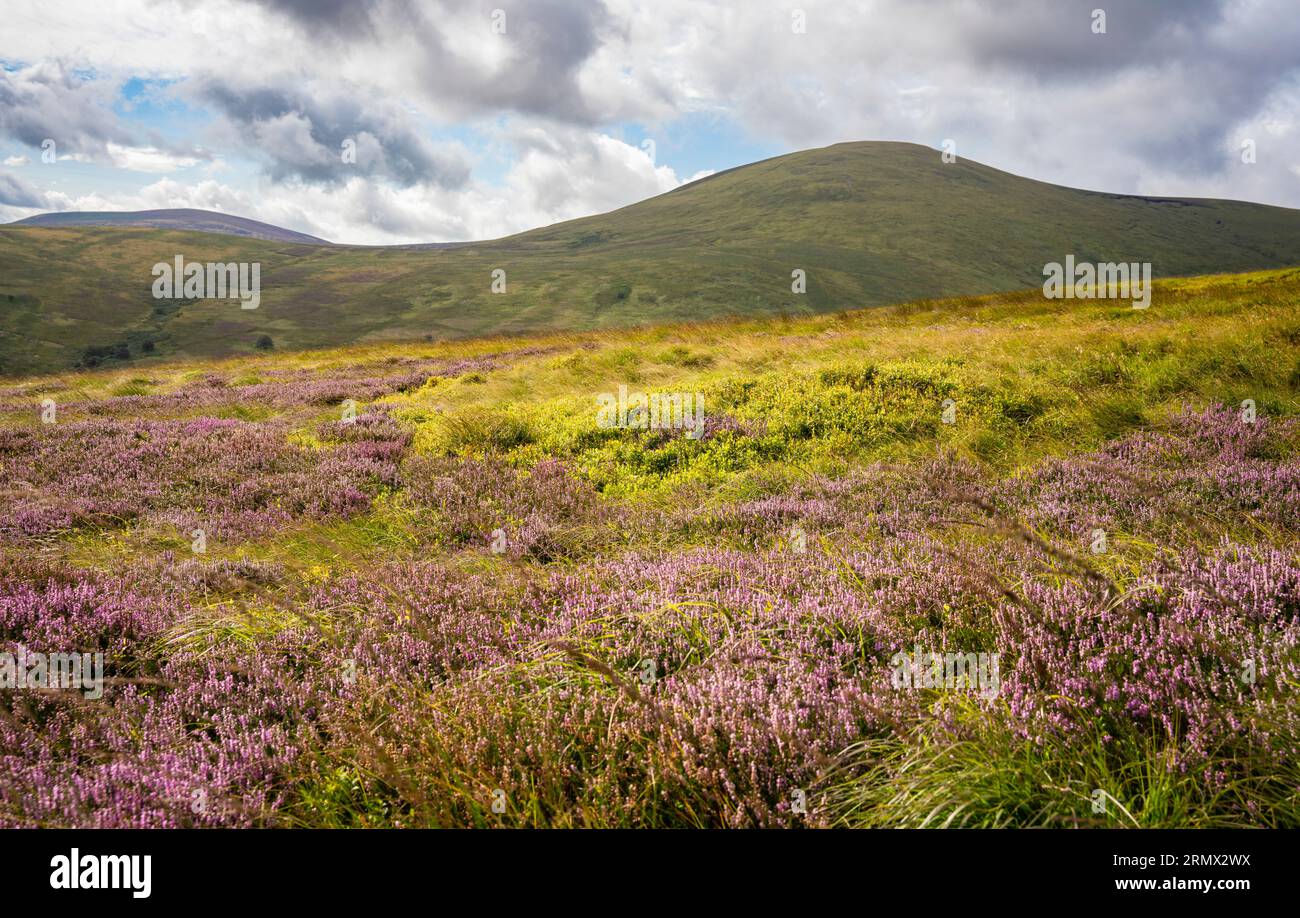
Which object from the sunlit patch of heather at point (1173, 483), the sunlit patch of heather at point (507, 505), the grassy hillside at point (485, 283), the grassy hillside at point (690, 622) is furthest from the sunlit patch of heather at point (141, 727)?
the grassy hillside at point (485, 283)

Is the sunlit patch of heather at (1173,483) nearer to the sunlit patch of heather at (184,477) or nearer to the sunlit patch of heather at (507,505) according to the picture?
the sunlit patch of heather at (507,505)

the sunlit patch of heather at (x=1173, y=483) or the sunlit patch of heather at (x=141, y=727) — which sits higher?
the sunlit patch of heather at (x=1173, y=483)

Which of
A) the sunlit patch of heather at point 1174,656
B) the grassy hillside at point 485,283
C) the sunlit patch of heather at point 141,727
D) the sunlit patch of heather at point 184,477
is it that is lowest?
the sunlit patch of heather at point 141,727

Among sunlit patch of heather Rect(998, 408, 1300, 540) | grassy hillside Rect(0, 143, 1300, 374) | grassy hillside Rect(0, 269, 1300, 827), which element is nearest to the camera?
grassy hillside Rect(0, 269, 1300, 827)

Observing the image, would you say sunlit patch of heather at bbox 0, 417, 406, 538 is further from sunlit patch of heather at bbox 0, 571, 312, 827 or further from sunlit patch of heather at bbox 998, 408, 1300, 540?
sunlit patch of heather at bbox 998, 408, 1300, 540

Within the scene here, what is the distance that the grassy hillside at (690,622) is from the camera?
2.29 m

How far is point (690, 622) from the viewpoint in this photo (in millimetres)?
3613

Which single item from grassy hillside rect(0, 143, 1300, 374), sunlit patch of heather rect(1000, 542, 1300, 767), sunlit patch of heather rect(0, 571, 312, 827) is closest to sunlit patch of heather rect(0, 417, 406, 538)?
sunlit patch of heather rect(0, 571, 312, 827)

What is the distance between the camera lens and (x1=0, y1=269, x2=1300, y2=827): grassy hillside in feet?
7.51
